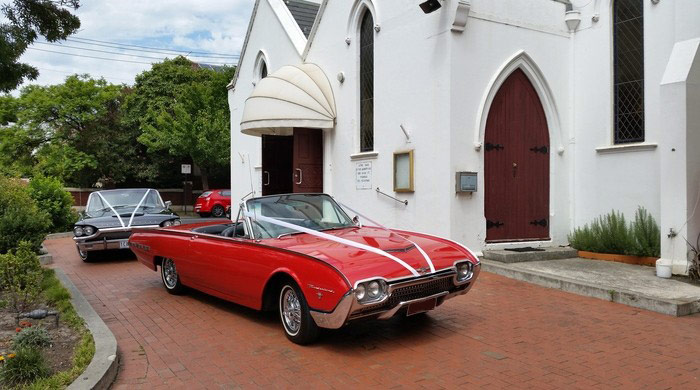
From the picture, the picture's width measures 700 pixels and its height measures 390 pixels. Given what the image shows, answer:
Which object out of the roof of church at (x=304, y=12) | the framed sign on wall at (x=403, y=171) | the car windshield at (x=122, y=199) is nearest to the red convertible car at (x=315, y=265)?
the framed sign on wall at (x=403, y=171)

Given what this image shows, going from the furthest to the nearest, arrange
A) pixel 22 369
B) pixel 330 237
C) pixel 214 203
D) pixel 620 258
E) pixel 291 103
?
1. pixel 214 203
2. pixel 291 103
3. pixel 620 258
4. pixel 330 237
5. pixel 22 369

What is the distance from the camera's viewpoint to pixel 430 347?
5.16m

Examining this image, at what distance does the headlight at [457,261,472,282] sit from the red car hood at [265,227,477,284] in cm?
8

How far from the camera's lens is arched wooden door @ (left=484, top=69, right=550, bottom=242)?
10.0 m

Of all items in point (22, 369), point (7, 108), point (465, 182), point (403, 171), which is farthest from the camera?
point (7, 108)

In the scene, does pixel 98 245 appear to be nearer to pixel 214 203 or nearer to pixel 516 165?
pixel 516 165

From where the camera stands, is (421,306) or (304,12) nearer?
(421,306)

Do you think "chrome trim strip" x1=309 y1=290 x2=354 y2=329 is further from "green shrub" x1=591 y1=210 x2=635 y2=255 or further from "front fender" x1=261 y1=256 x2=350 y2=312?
"green shrub" x1=591 y1=210 x2=635 y2=255

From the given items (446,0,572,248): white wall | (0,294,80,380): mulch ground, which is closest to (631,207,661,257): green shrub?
(446,0,572,248): white wall

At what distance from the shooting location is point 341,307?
179 inches

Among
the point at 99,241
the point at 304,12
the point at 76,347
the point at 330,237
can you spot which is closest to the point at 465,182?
the point at 330,237

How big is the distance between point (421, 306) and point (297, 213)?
2.01m

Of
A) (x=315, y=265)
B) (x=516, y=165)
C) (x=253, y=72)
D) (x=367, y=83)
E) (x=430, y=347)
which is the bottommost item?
(x=430, y=347)

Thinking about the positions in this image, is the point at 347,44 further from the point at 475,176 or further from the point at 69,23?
the point at 69,23
